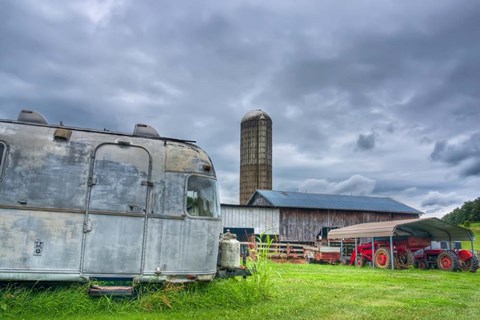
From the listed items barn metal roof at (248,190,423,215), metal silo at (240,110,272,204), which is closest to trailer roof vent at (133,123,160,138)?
barn metal roof at (248,190,423,215)

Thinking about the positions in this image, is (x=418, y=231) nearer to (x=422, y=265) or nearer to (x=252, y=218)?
(x=422, y=265)

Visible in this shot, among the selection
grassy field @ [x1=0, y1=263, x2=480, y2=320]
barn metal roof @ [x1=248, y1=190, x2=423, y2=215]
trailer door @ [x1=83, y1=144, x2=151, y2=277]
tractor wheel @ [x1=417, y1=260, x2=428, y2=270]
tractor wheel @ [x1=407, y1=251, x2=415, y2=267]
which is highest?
barn metal roof @ [x1=248, y1=190, x2=423, y2=215]

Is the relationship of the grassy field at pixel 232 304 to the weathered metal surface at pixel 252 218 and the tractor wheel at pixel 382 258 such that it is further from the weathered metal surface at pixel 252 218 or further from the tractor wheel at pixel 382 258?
the weathered metal surface at pixel 252 218

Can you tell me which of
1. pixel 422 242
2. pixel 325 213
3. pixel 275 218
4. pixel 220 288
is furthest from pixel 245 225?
pixel 220 288

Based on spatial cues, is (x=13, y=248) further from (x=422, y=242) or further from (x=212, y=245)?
(x=422, y=242)

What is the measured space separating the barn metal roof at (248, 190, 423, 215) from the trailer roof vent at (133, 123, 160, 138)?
962 inches

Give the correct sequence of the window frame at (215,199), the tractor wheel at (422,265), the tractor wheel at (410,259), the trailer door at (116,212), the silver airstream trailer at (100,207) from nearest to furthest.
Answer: the silver airstream trailer at (100,207) → the trailer door at (116,212) → the window frame at (215,199) → the tractor wheel at (410,259) → the tractor wheel at (422,265)

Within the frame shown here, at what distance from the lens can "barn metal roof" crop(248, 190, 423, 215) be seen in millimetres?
34000

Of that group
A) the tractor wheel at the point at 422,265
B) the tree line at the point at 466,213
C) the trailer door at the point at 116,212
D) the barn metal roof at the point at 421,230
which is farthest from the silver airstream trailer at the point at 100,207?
the tree line at the point at 466,213

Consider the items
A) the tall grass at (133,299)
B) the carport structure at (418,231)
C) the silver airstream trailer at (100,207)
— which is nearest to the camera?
the tall grass at (133,299)

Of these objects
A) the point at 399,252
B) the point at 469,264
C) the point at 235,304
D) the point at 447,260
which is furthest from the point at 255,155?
the point at 235,304

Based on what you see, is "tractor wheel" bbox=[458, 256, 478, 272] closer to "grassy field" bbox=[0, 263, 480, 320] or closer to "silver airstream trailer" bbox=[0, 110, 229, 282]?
"grassy field" bbox=[0, 263, 480, 320]

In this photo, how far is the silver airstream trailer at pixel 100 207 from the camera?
24.2 feet

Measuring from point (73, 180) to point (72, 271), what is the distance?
1.67 metres
